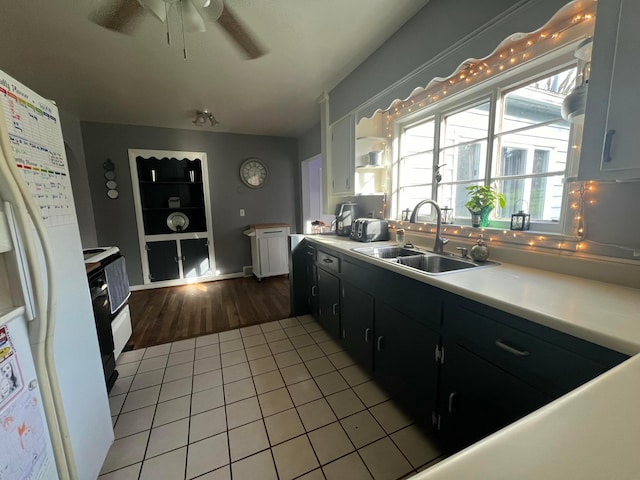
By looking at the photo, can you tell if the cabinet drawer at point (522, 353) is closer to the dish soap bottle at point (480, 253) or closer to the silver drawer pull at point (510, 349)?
the silver drawer pull at point (510, 349)

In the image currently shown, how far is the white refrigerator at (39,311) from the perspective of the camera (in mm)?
764

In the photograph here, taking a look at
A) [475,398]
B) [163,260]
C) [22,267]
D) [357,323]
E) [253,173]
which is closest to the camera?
[22,267]

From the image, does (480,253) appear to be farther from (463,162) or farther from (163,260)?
(163,260)

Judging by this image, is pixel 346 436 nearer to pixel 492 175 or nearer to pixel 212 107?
pixel 492 175

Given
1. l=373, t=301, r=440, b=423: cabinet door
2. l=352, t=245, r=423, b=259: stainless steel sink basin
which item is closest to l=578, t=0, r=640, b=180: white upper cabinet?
l=373, t=301, r=440, b=423: cabinet door

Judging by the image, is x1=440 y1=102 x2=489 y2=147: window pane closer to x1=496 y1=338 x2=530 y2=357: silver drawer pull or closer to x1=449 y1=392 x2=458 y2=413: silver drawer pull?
x1=496 y1=338 x2=530 y2=357: silver drawer pull

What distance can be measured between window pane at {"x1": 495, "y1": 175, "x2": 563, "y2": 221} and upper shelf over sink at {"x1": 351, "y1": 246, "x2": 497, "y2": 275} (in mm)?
400

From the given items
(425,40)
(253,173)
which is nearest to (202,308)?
(253,173)

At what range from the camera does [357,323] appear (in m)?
1.89

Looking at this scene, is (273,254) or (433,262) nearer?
(433,262)

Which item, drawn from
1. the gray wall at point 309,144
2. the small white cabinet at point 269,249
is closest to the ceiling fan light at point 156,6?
the gray wall at point 309,144

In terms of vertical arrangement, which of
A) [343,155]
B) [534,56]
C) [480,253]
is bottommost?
[480,253]

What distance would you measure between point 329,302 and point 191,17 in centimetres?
217

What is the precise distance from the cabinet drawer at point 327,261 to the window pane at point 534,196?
117cm
